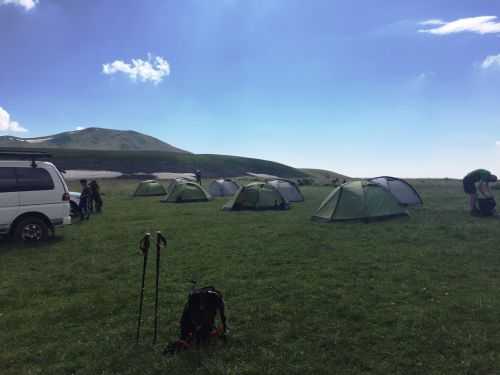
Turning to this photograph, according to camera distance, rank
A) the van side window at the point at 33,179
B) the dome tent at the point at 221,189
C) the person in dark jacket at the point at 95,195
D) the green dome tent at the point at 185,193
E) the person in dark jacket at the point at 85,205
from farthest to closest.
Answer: the dome tent at the point at 221,189 → the green dome tent at the point at 185,193 → the person in dark jacket at the point at 95,195 → the person in dark jacket at the point at 85,205 → the van side window at the point at 33,179

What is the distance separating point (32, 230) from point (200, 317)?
1069 centimetres

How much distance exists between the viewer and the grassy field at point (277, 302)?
5.33m

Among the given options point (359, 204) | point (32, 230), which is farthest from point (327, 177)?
point (32, 230)

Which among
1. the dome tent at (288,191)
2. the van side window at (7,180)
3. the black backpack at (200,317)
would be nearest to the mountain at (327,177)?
the dome tent at (288,191)

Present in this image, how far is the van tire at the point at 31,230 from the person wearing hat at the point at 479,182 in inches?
797

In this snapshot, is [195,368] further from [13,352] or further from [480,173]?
[480,173]

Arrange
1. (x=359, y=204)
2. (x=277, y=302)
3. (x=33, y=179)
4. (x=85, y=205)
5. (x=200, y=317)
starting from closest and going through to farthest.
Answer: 1. (x=200, y=317)
2. (x=277, y=302)
3. (x=33, y=179)
4. (x=359, y=204)
5. (x=85, y=205)

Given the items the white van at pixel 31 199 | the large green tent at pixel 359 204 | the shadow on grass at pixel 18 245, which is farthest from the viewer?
the large green tent at pixel 359 204

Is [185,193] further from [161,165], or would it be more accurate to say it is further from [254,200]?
[161,165]

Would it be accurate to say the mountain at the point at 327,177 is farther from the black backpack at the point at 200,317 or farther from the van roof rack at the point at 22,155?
the black backpack at the point at 200,317

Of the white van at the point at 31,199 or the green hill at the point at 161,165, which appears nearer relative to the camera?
the white van at the point at 31,199

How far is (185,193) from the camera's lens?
29844 millimetres

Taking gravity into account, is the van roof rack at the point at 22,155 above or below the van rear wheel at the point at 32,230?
above

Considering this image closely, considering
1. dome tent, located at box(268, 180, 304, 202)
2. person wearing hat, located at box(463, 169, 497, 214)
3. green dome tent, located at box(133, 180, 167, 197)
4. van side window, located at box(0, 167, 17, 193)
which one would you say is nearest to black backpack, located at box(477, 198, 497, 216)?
person wearing hat, located at box(463, 169, 497, 214)
